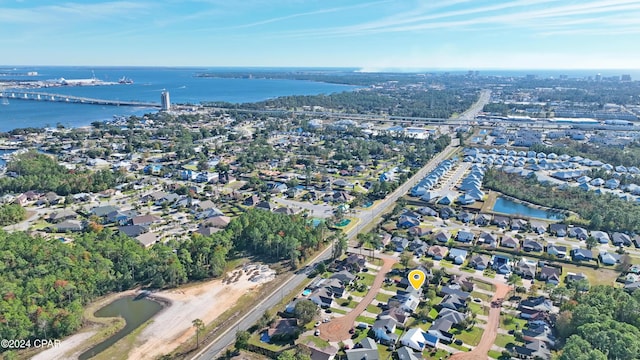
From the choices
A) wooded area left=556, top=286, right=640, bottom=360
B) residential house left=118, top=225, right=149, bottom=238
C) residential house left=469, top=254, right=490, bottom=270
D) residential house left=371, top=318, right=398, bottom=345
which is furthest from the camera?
residential house left=118, top=225, right=149, bottom=238

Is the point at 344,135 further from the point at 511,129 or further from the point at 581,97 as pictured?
the point at 581,97

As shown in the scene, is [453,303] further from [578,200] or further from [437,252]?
[578,200]

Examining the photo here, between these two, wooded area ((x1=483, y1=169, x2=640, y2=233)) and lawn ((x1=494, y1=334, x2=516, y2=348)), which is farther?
wooded area ((x1=483, y1=169, x2=640, y2=233))

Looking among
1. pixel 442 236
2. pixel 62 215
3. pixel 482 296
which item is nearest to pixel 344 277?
pixel 482 296

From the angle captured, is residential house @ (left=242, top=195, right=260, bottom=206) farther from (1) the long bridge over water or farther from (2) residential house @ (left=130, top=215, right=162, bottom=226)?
(1) the long bridge over water

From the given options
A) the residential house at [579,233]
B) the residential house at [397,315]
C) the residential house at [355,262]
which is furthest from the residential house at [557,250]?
the residential house at [397,315]

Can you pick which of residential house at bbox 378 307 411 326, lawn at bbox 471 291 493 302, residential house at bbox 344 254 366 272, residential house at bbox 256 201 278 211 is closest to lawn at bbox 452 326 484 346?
residential house at bbox 378 307 411 326

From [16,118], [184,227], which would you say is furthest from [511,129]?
[16,118]
